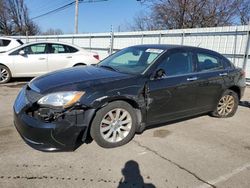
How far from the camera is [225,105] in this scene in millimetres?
5387

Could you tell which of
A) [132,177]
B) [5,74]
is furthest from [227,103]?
[5,74]

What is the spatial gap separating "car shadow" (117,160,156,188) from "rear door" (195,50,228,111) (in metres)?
2.01

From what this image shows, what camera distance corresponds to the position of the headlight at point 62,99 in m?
3.28

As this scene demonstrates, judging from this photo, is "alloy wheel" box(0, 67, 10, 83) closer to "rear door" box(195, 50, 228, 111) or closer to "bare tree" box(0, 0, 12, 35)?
"rear door" box(195, 50, 228, 111)

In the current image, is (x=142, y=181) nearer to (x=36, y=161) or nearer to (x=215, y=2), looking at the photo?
(x=36, y=161)

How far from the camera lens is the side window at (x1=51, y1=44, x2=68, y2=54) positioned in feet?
28.7

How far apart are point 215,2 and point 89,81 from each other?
19.0m

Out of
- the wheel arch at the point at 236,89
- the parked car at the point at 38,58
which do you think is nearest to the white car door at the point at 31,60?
the parked car at the point at 38,58

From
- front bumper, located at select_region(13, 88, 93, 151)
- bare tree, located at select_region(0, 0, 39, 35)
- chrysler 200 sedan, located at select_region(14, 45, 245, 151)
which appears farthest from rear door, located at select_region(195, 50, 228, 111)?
bare tree, located at select_region(0, 0, 39, 35)

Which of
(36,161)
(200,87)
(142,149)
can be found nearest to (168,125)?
(200,87)

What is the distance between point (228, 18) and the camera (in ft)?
67.1

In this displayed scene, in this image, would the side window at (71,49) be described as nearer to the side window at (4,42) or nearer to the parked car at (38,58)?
the parked car at (38,58)

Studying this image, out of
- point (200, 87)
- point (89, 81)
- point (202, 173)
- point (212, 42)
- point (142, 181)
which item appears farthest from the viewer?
point (212, 42)

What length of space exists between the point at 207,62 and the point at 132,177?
2.90 metres
